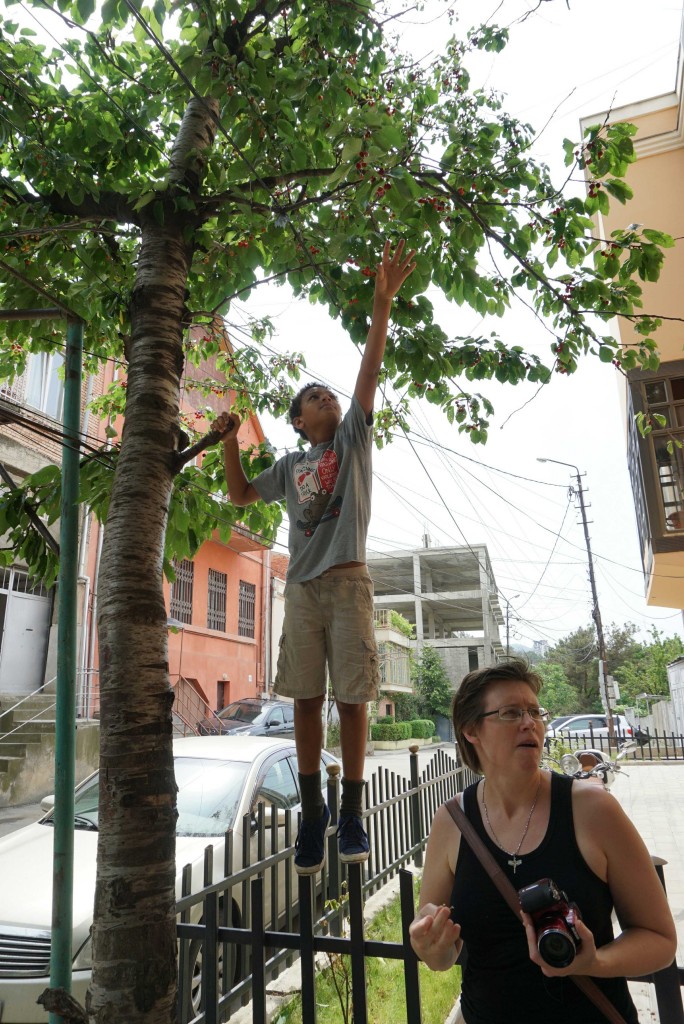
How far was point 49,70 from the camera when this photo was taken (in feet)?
14.1

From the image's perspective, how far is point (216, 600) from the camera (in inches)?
878

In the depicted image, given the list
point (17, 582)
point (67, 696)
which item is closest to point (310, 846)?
point (67, 696)

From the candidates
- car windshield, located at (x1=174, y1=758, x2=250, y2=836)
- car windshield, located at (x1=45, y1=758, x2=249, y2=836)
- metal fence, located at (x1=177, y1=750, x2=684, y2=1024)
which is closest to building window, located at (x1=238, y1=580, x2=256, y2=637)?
metal fence, located at (x1=177, y1=750, x2=684, y2=1024)

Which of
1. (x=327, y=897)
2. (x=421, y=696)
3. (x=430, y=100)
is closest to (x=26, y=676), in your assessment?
(x=327, y=897)

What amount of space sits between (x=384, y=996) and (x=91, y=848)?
222 cm

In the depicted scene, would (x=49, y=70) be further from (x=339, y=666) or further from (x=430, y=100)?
(x=339, y=666)

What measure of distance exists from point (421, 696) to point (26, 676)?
29485 millimetres

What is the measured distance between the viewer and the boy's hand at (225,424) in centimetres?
286

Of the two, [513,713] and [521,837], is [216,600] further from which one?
[521,837]

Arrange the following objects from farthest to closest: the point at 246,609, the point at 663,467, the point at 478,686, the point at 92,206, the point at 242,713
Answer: the point at 246,609, the point at 242,713, the point at 663,467, the point at 92,206, the point at 478,686

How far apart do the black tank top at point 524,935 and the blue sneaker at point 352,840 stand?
2.07 feet

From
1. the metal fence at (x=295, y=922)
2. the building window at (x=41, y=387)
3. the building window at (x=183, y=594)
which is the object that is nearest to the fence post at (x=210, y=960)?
the metal fence at (x=295, y=922)

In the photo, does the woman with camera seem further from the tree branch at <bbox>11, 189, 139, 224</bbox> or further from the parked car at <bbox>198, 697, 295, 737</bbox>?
the parked car at <bbox>198, 697, 295, 737</bbox>

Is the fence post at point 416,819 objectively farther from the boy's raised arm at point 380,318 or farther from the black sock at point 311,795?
the boy's raised arm at point 380,318
